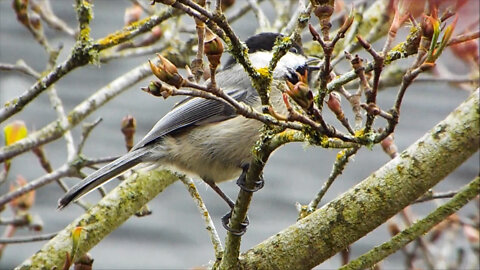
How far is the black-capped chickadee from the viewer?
2.69 m

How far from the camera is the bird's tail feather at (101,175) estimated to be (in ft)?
8.22

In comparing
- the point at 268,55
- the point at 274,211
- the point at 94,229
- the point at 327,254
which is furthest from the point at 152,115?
the point at 327,254

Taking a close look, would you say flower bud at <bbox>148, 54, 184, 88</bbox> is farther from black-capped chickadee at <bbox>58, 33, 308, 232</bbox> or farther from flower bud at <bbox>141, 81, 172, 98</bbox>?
black-capped chickadee at <bbox>58, 33, 308, 232</bbox>

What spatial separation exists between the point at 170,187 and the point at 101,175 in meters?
1.97

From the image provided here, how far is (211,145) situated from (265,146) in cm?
113

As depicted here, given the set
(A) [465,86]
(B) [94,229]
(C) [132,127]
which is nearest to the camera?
(B) [94,229]

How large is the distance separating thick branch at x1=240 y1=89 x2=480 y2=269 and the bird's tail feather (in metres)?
0.83

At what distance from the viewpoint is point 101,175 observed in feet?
8.54

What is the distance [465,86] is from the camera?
10.9 feet

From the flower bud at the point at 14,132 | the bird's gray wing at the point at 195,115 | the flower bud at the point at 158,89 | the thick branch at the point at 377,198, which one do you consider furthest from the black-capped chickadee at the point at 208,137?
the flower bud at the point at 158,89

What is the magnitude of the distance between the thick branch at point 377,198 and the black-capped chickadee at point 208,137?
31.3 inches

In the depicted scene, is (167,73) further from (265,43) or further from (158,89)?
(265,43)

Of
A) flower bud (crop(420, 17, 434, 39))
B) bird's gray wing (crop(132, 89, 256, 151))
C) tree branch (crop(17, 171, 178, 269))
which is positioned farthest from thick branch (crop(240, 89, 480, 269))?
bird's gray wing (crop(132, 89, 256, 151))

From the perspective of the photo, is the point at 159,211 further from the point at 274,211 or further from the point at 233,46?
the point at 233,46
